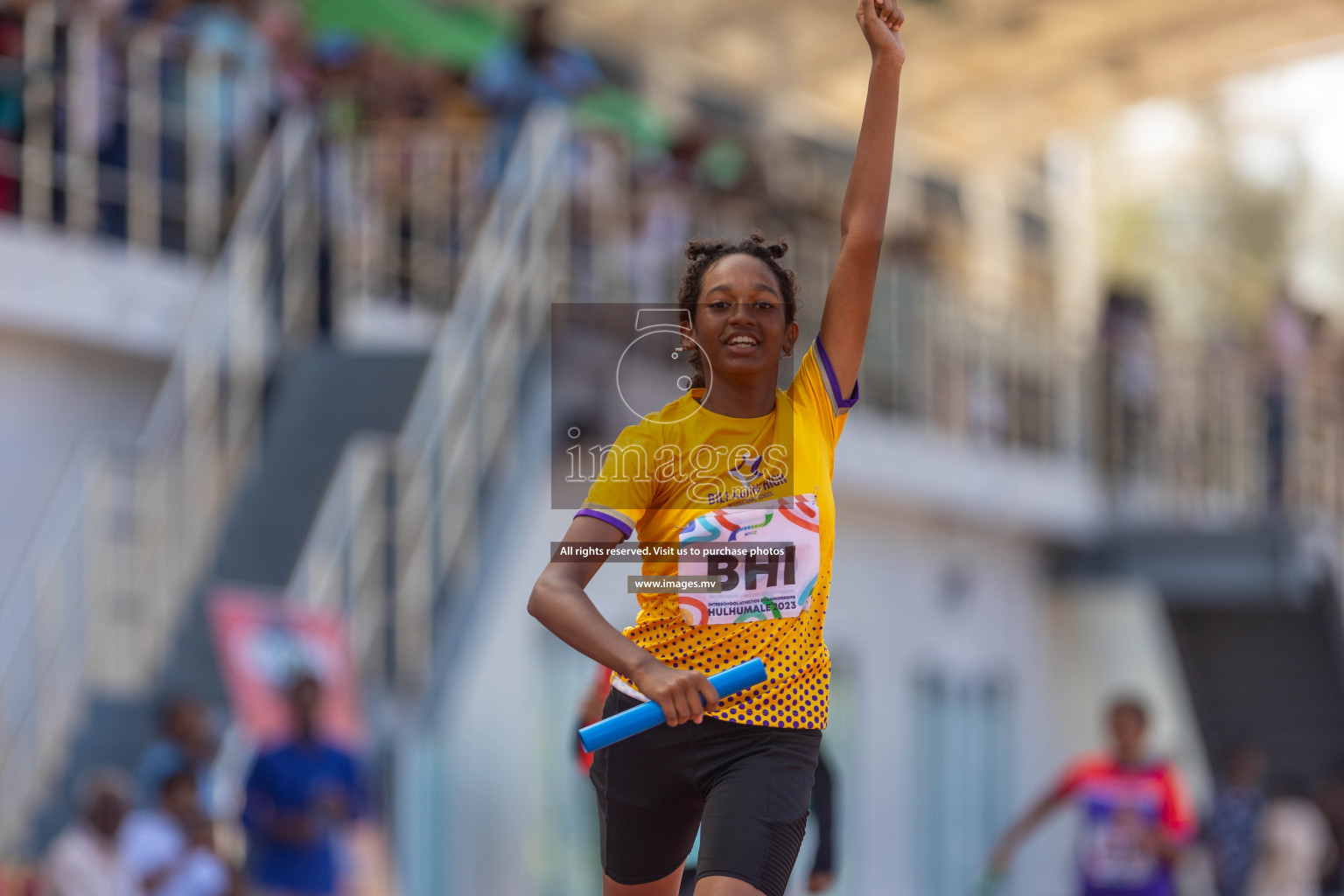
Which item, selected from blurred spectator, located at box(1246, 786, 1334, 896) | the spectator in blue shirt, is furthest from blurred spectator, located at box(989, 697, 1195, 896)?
blurred spectator, located at box(1246, 786, 1334, 896)

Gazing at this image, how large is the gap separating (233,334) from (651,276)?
7.94 ft

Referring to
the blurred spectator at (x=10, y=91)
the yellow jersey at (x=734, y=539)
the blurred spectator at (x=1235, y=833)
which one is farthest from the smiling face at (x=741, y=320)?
the blurred spectator at (x=1235, y=833)

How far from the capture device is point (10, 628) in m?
10.2

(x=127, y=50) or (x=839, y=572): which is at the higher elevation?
(x=127, y=50)

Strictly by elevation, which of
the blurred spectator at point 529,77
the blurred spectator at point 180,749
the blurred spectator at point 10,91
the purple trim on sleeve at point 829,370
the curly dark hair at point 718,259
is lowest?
the blurred spectator at point 180,749

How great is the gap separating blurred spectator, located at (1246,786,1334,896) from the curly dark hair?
9726 millimetres

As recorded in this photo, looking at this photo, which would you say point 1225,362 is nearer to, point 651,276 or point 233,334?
point 651,276

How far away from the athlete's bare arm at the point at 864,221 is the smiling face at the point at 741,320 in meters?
0.18

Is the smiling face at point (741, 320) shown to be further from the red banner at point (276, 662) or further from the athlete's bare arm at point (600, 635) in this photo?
the red banner at point (276, 662)

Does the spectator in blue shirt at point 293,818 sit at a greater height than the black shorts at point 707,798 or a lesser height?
lesser

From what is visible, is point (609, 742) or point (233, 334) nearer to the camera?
point (609, 742)

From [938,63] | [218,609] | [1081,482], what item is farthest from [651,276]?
[938,63]

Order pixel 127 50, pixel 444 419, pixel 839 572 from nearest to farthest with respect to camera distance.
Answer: pixel 444 419
pixel 127 50
pixel 839 572

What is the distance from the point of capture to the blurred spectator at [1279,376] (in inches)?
636
